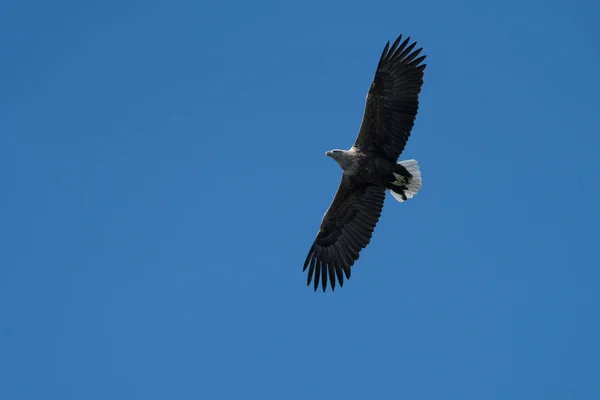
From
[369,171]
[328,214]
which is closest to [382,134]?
[369,171]

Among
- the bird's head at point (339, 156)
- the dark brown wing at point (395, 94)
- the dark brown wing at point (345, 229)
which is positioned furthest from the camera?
the dark brown wing at point (345, 229)

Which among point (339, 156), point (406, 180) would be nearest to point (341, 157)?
point (339, 156)

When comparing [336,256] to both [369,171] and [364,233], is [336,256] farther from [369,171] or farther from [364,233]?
[369,171]

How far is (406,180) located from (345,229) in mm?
1438

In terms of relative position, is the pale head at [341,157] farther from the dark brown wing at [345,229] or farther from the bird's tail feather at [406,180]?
the bird's tail feather at [406,180]

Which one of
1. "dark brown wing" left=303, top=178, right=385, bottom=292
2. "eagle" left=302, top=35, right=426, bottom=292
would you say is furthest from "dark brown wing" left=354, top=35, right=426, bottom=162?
"dark brown wing" left=303, top=178, right=385, bottom=292

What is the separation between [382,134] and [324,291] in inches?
119

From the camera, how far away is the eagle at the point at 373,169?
45.2 feet

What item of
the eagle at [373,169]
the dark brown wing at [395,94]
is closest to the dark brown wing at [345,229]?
the eagle at [373,169]

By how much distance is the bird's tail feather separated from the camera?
14.3 metres

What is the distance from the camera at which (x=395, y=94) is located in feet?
45.1

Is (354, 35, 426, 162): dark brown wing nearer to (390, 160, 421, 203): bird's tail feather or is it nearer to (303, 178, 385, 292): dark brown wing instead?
(390, 160, 421, 203): bird's tail feather

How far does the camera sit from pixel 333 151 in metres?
14.5

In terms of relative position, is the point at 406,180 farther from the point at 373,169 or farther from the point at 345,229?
the point at 345,229
